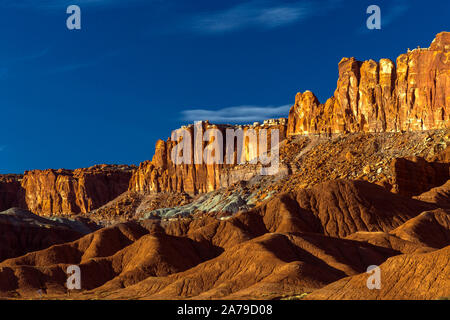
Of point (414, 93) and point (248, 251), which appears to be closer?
point (248, 251)

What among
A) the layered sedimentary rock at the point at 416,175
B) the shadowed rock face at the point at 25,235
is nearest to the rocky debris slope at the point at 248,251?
the layered sedimentary rock at the point at 416,175

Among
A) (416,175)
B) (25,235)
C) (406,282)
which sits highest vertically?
(416,175)

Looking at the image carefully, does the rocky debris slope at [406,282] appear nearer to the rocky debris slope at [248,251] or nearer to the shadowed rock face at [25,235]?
the rocky debris slope at [248,251]

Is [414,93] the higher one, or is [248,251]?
[414,93]

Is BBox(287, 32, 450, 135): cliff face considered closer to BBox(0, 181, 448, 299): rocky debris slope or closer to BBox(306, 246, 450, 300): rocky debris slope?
BBox(0, 181, 448, 299): rocky debris slope

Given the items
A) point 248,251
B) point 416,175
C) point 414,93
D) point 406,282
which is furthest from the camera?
point 414,93

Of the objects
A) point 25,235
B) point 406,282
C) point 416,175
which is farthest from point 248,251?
point 25,235

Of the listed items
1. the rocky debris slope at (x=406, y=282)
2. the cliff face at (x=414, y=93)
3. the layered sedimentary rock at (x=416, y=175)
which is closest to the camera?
the rocky debris slope at (x=406, y=282)

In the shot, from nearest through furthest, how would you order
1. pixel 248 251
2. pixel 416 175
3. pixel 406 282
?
1. pixel 406 282
2. pixel 248 251
3. pixel 416 175

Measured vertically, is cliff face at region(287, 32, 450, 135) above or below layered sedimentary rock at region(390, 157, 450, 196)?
above

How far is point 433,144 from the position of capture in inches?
6801

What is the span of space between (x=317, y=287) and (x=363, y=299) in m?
19.6

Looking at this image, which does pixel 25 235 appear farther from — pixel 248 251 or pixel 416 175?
pixel 416 175

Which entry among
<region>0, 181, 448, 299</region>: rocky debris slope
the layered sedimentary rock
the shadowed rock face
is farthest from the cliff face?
the shadowed rock face
